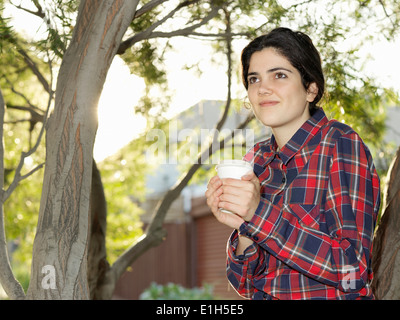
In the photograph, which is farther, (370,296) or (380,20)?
(380,20)

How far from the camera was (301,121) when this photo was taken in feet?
6.06

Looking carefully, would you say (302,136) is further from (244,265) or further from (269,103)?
(244,265)

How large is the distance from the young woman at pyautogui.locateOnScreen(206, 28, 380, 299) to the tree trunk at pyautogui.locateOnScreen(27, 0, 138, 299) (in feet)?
1.99

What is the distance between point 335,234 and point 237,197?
0.90ft

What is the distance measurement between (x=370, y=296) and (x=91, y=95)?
1.23 metres

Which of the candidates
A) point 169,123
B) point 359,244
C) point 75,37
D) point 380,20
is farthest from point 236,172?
point 169,123

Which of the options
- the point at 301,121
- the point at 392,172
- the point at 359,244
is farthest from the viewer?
the point at 392,172

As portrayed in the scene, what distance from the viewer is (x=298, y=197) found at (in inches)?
63.8

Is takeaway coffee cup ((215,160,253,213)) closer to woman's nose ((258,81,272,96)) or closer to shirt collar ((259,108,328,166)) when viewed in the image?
shirt collar ((259,108,328,166))

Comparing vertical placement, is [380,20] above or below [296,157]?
above

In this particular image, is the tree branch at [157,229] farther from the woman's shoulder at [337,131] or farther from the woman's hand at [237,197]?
the woman's hand at [237,197]

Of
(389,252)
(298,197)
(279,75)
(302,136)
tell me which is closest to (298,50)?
(279,75)

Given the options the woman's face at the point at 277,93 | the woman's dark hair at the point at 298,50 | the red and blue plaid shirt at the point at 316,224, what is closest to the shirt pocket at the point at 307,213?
the red and blue plaid shirt at the point at 316,224

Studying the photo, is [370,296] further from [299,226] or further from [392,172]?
[392,172]
